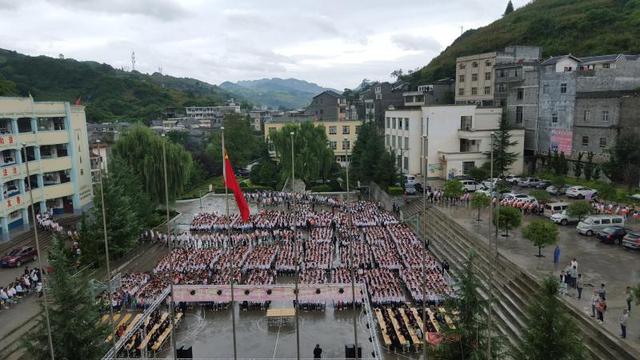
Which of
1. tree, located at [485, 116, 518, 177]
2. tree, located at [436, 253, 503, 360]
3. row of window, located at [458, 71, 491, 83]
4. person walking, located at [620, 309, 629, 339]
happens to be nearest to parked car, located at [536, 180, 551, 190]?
tree, located at [485, 116, 518, 177]

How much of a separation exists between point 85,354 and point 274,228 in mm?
15965

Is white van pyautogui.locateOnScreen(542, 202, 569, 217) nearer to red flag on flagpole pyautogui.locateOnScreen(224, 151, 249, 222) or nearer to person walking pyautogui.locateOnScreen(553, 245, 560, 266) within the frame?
person walking pyautogui.locateOnScreen(553, 245, 560, 266)

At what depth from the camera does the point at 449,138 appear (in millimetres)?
37562

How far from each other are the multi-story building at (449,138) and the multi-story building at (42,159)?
23170 mm

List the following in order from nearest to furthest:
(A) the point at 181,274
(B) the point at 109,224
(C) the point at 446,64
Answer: (A) the point at 181,274
(B) the point at 109,224
(C) the point at 446,64

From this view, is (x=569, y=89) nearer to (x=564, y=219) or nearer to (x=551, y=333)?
(x=564, y=219)

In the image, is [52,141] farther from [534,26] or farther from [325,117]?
[534,26]

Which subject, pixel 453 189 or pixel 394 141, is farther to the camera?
pixel 394 141

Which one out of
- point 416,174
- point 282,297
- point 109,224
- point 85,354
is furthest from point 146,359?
point 416,174

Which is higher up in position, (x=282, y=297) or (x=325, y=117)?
(x=325, y=117)

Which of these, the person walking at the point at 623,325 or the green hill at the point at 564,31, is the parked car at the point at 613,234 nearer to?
the person walking at the point at 623,325

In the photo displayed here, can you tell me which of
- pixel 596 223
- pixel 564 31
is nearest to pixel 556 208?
pixel 596 223

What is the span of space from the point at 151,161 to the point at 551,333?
26.8 meters

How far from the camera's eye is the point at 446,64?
2945 inches
